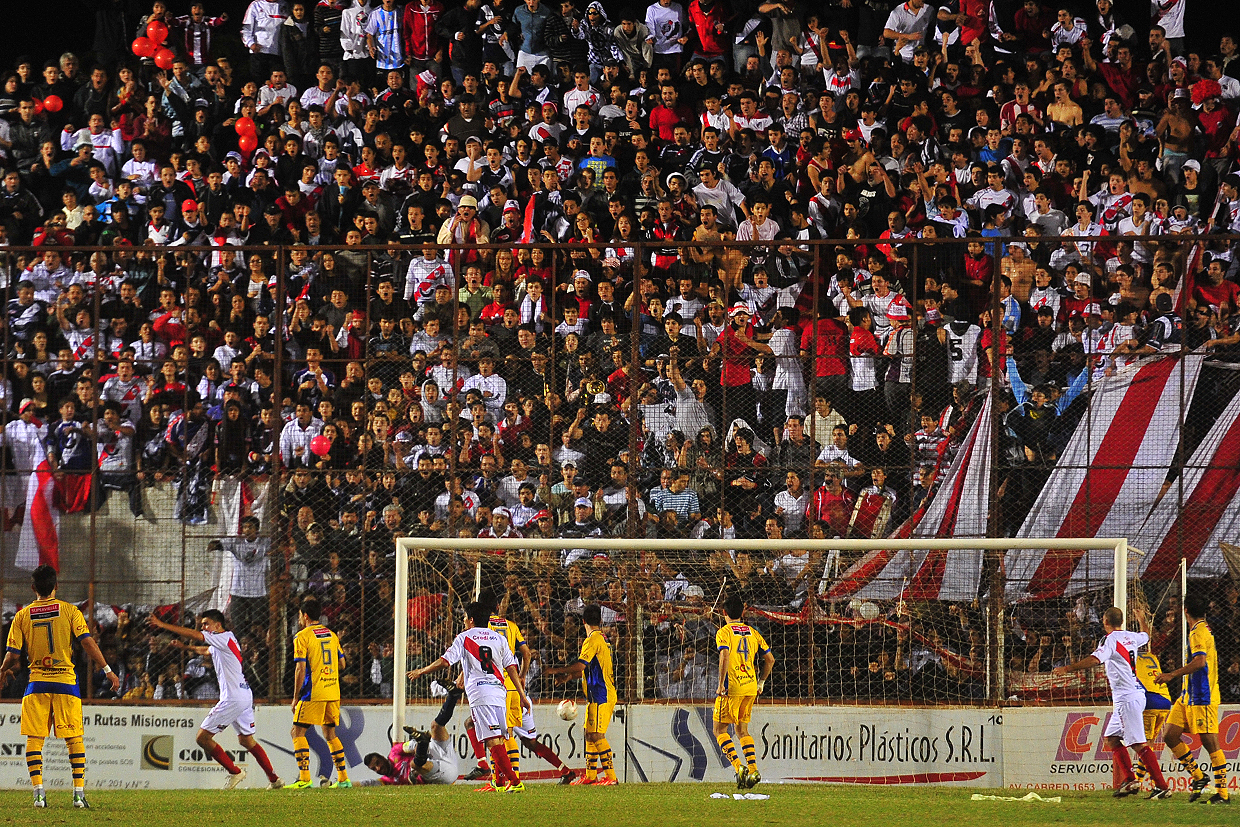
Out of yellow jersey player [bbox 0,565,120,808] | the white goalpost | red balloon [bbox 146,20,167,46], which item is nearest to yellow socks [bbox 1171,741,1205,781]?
the white goalpost

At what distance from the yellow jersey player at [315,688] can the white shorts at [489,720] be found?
1.44 metres

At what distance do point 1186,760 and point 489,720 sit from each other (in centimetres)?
564

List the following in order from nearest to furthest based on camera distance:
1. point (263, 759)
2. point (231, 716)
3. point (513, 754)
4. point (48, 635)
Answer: point (48, 635) < point (513, 754) < point (263, 759) < point (231, 716)

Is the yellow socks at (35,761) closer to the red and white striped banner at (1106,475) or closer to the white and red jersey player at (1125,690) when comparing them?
the white and red jersey player at (1125,690)

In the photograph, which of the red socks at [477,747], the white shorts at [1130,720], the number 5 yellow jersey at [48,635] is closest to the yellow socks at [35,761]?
the number 5 yellow jersey at [48,635]

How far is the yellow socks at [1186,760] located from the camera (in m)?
11.8

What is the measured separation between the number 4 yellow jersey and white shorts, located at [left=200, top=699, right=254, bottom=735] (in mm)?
4172

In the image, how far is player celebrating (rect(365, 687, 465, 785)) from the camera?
13172 millimetres

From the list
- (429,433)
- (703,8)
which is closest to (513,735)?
(429,433)

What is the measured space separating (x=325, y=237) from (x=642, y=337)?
5065 millimetres

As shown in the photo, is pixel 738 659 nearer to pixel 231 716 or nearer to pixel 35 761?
pixel 231 716

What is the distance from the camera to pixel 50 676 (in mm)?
10914

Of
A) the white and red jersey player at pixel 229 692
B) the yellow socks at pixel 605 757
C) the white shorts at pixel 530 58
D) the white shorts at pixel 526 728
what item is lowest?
the yellow socks at pixel 605 757

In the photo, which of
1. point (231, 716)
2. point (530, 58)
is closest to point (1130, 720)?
point (231, 716)
